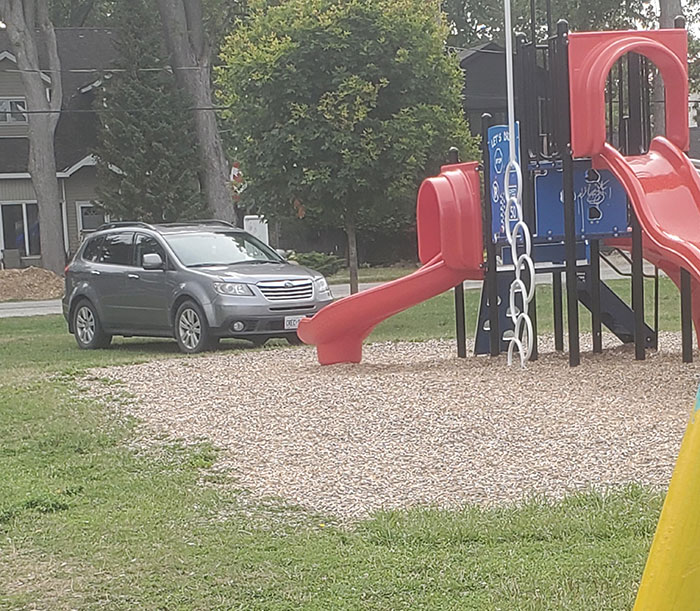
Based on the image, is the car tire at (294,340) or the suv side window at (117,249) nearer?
the car tire at (294,340)

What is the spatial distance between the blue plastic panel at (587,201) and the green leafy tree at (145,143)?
977 inches

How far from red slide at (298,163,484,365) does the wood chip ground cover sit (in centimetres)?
35

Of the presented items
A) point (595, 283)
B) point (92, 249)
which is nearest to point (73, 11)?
point (92, 249)

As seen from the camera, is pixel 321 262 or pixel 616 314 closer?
pixel 616 314

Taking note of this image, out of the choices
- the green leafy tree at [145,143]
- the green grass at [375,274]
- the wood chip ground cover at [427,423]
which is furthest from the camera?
the green leafy tree at [145,143]

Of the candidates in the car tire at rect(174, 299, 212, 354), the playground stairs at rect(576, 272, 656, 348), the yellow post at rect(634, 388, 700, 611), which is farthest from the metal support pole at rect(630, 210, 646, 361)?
the yellow post at rect(634, 388, 700, 611)

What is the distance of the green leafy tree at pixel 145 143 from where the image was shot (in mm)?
35469

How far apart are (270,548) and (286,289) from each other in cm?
964

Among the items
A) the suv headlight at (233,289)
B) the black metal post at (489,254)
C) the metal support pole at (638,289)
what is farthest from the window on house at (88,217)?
the metal support pole at (638,289)

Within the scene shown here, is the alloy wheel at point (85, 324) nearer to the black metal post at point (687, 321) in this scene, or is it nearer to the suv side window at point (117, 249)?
the suv side window at point (117, 249)

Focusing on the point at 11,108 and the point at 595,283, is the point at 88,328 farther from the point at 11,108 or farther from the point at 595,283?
the point at 11,108

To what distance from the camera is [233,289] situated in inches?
572

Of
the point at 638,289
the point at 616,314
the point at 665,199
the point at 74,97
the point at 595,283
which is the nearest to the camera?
the point at 665,199

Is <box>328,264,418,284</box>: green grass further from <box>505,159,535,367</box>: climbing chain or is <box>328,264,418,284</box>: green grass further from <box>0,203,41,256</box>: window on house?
<box>505,159,535,367</box>: climbing chain
